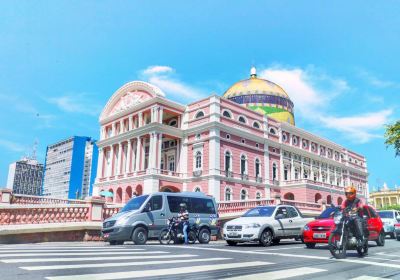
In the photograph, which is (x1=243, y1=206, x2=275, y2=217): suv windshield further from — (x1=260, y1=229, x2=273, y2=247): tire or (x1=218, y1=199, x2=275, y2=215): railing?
(x1=218, y1=199, x2=275, y2=215): railing

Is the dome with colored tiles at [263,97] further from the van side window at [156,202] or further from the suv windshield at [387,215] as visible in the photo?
the van side window at [156,202]

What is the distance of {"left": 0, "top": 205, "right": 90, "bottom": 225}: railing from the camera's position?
1448cm

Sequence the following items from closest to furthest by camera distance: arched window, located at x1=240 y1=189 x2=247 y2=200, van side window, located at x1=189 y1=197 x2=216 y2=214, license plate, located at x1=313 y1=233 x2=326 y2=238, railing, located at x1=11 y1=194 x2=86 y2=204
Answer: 1. license plate, located at x1=313 y1=233 x2=326 y2=238
2. van side window, located at x1=189 y1=197 x2=216 y2=214
3. railing, located at x1=11 y1=194 x2=86 y2=204
4. arched window, located at x1=240 y1=189 x2=247 y2=200

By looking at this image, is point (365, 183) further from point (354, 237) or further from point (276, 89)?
point (354, 237)

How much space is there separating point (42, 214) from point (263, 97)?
40.6 m

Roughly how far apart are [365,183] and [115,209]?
55826mm

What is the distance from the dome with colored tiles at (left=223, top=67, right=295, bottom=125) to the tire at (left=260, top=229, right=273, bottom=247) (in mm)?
38222

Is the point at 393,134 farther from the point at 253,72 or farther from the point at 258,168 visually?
the point at 253,72

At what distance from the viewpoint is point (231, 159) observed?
38094mm

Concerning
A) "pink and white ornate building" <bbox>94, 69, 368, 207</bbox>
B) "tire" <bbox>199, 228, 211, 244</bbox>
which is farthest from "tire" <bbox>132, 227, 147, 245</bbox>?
"pink and white ornate building" <bbox>94, 69, 368, 207</bbox>

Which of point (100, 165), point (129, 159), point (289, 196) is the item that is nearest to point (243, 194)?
point (289, 196)

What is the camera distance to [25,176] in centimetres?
14650

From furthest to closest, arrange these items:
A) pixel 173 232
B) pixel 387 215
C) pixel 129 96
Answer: pixel 129 96 < pixel 387 215 < pixel 173 232

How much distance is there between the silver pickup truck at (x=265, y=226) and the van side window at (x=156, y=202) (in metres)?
3.19
